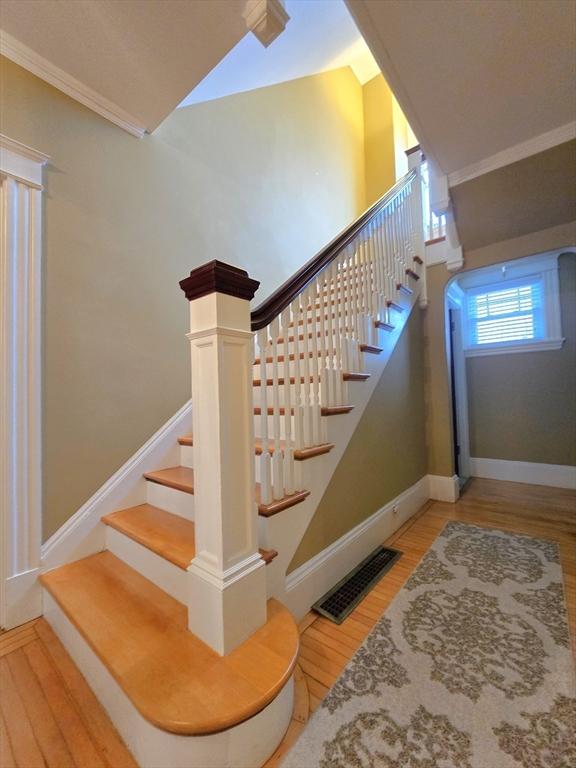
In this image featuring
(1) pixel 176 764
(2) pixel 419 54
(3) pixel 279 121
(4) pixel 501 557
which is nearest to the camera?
(1) pixel 176 764

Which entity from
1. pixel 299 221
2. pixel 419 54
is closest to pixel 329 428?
pixel 419 54

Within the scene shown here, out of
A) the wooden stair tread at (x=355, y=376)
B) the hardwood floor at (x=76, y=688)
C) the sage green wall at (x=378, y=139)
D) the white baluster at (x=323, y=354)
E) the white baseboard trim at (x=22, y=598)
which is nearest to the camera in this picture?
the hardwood floor at (x=76, y=688)

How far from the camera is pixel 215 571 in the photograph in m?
0.99

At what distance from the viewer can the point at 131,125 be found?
5.97ft

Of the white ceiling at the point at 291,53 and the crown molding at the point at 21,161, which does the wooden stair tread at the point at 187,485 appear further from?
the white ceiling at the point at 291,53

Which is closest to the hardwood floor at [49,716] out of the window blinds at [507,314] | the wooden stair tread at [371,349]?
the wooden stair tread at [371,349]

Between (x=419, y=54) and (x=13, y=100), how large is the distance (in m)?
1.78

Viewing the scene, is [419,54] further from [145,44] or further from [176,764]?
[176,764]

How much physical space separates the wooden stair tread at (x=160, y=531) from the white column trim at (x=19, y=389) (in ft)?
1.15

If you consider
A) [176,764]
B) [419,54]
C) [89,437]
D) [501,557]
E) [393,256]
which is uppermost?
[419,54]

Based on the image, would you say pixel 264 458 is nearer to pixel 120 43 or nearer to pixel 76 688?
pixel 76 688

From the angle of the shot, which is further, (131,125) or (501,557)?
(501,557)

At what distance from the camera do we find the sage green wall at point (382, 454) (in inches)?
64.6

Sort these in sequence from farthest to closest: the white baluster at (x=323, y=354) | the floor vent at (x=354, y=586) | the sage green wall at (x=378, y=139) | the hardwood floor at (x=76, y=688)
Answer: the sage green wall at (x=378, y=139) < the white baluster at (x=323, y=354) < the floor vent at (x=354, y=586) < the hardwood floor at (x=76, y=688)
